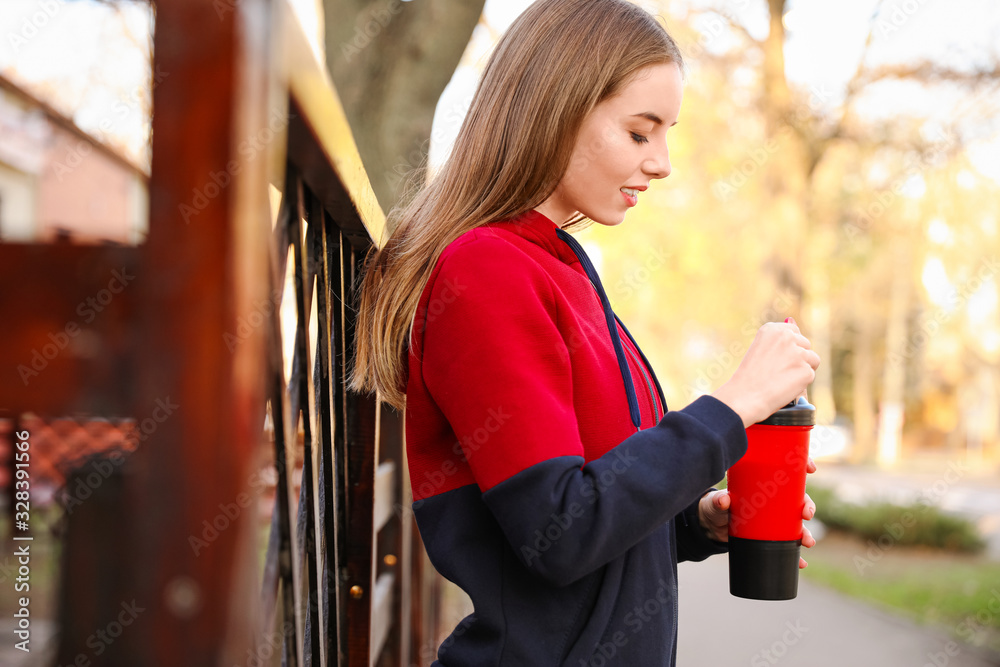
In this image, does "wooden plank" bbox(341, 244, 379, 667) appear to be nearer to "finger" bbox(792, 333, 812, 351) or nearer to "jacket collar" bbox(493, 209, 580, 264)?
"jacket collar" bbox(493, 209, 580, 264)

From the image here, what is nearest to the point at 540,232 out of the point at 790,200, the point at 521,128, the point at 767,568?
the point at 521,128

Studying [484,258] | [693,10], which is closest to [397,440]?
[484,258]

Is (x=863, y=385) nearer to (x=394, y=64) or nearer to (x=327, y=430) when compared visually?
(x=394, y=64)

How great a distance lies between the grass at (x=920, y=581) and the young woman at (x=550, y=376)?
594 centimetres

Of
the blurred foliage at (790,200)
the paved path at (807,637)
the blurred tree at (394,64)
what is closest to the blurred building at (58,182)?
the blurred tree at (394,64)

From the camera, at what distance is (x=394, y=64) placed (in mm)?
3648

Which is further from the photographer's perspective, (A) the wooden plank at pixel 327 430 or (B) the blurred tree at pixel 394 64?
(B) the blurred tree at pixel 394 64

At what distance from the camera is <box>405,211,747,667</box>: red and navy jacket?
41.1 inches

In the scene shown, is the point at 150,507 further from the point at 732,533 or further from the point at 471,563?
the point at 732,533

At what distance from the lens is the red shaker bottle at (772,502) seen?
131 centimetres

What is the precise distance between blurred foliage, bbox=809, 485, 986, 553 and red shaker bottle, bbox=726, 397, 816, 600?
1005 centimetres

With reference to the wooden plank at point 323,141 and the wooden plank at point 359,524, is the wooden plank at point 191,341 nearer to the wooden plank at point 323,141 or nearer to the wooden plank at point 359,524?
the wooden plank at point 323,141

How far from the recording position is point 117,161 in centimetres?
54

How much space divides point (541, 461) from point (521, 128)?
614mm
